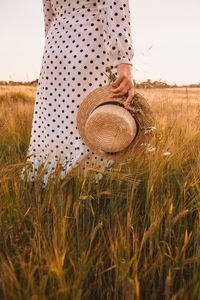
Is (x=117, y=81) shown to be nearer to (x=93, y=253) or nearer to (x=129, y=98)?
(x=129, y=98)

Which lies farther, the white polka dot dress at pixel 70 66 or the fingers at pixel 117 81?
the white polka dot dress at pixel 70 66

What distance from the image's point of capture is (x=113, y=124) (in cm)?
112

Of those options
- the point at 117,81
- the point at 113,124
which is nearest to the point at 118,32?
the point at 117,81

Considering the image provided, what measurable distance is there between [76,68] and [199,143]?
120cm

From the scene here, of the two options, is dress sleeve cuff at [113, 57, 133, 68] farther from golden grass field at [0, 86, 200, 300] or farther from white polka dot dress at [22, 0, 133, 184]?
golden grass field at [0, 86, 200, 300]

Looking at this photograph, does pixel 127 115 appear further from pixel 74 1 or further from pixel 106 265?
pixel 74 1

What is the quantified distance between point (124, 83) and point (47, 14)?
3.01 feet


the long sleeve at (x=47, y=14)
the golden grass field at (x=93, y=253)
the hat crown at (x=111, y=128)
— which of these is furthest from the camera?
the long sleeve at (x=47, y=14)

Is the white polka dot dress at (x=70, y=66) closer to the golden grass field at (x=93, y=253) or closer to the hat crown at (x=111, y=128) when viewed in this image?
the hat crown at (x=111, y=128)

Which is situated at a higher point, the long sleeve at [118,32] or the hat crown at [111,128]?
the long sleeve at [118,32]

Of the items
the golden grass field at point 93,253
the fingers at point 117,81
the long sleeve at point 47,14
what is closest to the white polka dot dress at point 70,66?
the long sleeve at point 47,14

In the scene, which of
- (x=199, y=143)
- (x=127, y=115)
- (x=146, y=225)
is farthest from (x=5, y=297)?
(x=199, y=143)

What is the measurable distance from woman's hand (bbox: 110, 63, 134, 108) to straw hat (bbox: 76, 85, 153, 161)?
0.04 m

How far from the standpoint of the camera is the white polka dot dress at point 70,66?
1.35 meters
